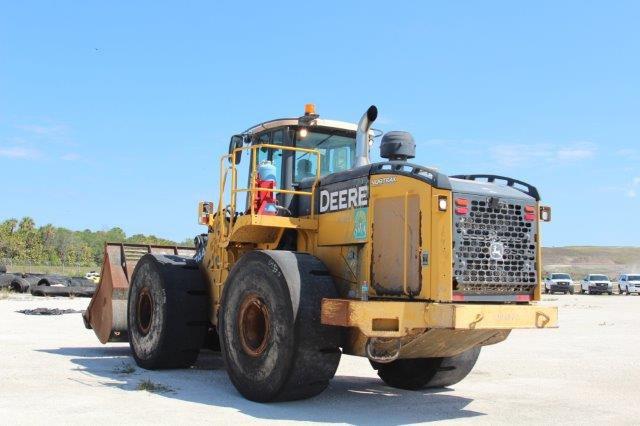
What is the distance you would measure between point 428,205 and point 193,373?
4.58 meters

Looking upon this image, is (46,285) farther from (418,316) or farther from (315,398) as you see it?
(418,316)

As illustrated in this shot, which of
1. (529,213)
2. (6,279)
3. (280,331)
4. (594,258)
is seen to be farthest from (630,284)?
(594,258)

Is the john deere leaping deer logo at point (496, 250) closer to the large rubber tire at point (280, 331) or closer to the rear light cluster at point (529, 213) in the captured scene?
the rear light cluster at point (529, 213)

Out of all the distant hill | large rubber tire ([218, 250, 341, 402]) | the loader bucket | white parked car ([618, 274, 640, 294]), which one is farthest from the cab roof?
the distant hill

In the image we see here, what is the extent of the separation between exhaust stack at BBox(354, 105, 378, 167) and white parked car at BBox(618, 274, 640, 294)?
154ft

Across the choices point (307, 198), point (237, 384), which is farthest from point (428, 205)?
point (237, 384)

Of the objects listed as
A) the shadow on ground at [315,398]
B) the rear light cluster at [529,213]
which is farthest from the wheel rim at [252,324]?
the rear light cluster at [529,213]

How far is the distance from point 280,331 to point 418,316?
4.91 ft

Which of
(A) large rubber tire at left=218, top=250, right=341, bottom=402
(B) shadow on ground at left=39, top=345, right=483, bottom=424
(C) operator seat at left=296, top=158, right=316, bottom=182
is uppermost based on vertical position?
(C) operator seat at left=296, top=158, right=316, bottom=182

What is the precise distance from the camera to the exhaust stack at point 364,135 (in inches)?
364

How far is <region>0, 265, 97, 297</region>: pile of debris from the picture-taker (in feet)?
98.0

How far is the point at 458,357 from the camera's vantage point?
369 inches

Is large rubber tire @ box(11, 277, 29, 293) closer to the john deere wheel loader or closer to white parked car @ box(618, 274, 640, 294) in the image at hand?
the john deere wheel loader

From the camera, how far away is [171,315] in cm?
1021
